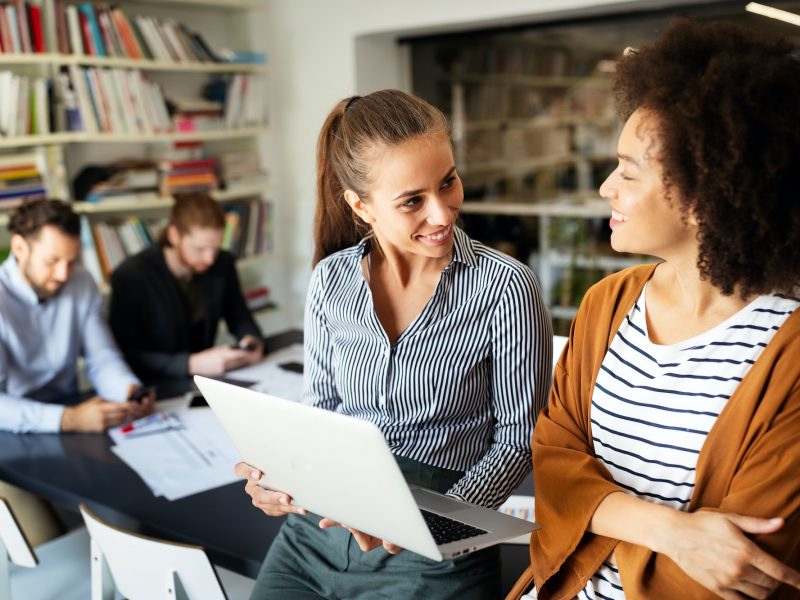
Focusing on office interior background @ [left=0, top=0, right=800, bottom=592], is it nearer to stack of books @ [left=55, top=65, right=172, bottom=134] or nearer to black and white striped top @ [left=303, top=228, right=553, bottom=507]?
stack of books @ [left=55, top=65, right=172, bottom=134]

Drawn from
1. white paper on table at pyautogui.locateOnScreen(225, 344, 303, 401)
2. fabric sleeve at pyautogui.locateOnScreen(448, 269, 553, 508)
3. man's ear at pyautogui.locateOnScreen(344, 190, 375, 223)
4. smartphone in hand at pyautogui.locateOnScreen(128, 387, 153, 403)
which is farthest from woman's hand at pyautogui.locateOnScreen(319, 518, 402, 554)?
smartphone in hand at pyautogui.locateOnScreen(128, 387, 153, 403)

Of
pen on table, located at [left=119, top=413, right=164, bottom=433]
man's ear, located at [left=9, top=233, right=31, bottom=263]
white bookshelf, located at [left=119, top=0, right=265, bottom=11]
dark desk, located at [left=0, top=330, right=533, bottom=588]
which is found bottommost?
dark desk, located at [left=0, top=330, right=533, bottom=588]

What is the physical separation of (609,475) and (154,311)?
2.25 meters

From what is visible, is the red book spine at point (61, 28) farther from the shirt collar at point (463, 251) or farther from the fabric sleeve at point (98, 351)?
the shirt collar at point (463, 251)

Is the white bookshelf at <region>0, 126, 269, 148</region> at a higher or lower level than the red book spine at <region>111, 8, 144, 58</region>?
lower

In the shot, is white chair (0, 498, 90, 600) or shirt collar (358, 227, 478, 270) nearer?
shirt collar (358, 227, 478, 270)

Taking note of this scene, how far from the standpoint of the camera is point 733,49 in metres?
1.08

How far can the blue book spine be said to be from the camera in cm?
375

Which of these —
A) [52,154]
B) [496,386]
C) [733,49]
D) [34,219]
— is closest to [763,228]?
[733,49]

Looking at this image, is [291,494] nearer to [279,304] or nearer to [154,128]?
[154,128]

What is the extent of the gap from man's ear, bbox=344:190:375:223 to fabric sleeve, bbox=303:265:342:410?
17cm

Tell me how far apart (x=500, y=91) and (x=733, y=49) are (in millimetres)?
3813

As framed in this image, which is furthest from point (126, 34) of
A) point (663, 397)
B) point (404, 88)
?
point (663, 397)

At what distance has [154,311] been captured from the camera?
3.08 metres
